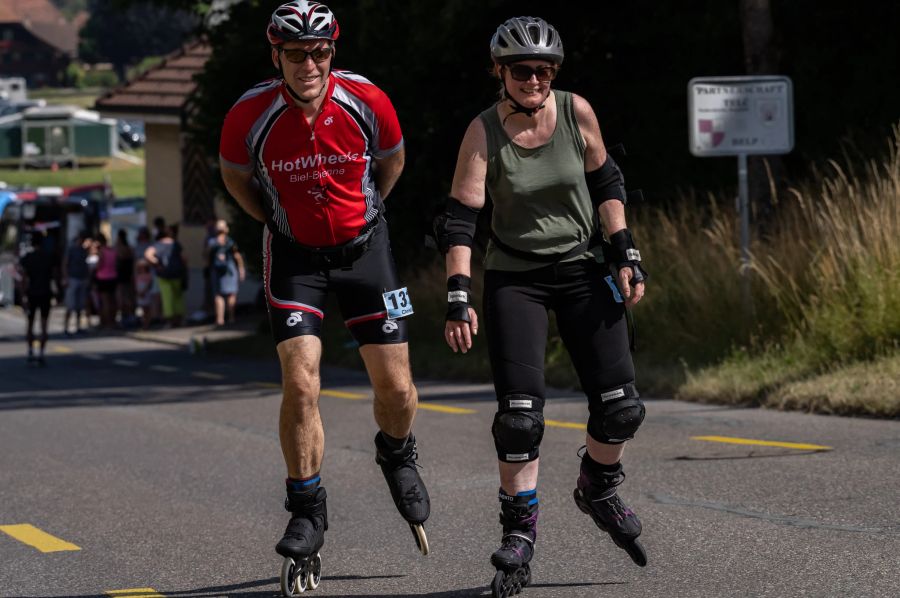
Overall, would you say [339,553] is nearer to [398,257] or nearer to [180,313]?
[398,257]

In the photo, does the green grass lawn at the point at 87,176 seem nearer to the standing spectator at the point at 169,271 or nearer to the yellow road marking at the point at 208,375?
the standing spectator at the point at 169,271

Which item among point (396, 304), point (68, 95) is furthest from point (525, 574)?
point (68, 95)

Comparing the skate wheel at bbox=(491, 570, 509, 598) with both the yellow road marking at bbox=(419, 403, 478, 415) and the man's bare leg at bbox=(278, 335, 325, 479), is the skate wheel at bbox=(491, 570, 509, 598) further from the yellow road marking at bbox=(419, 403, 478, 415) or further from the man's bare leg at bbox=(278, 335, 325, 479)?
the yellow road marking at bbox=(419, 403, 478, 415)

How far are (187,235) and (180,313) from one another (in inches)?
321

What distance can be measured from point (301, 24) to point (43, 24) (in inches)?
6417

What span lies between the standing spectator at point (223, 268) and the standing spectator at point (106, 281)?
486 cm

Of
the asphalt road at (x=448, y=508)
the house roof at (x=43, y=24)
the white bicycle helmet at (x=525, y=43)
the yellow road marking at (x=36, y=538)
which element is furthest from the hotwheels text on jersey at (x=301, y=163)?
the house roof at (x=43, y=24)

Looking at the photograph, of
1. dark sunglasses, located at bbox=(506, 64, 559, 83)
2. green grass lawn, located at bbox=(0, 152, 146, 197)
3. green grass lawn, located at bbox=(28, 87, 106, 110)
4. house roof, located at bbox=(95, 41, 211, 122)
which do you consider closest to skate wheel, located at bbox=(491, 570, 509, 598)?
dark sunglasses, located at bbox=(506, 64, 559, 83)

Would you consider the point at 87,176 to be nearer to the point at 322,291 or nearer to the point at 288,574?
the point at 322,291

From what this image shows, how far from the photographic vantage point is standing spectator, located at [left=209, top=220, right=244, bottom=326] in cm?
2516

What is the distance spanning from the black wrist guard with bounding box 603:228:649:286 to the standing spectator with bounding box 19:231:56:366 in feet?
54.8

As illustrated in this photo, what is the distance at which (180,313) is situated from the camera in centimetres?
2834

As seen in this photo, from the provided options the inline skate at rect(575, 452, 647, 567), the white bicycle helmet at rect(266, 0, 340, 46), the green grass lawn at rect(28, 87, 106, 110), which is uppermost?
the green grass lawn at rect(28, 87, 106, 110)

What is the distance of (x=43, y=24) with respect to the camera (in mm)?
162000
